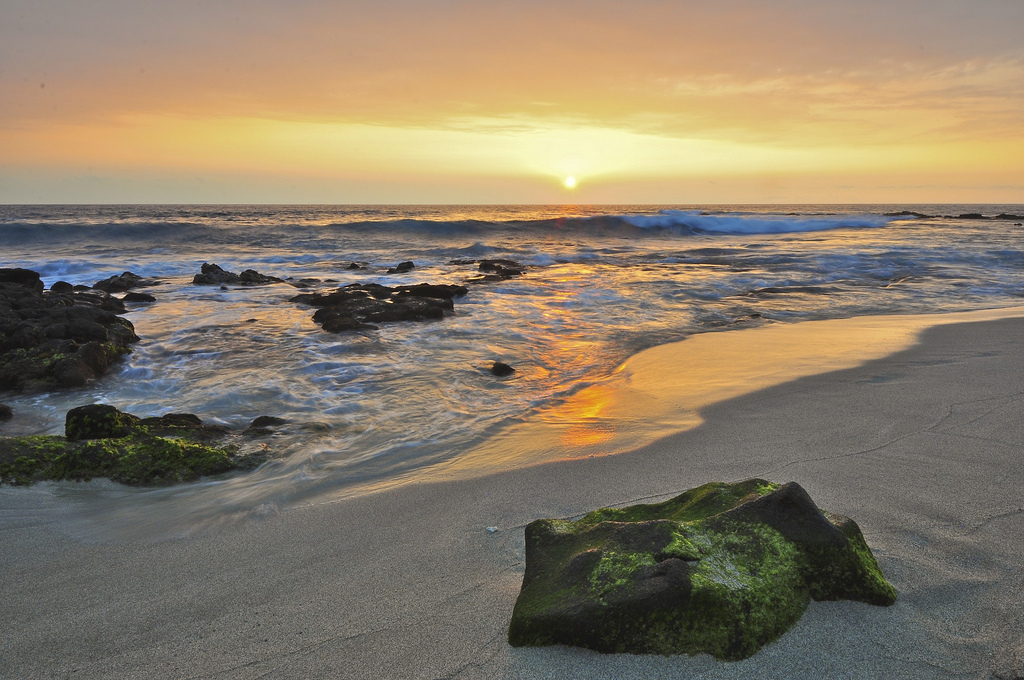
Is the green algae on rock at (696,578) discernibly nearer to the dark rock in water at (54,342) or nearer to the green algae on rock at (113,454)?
the green algae on rock at (113,454)

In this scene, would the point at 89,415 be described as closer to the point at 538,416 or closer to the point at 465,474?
the point at 465,474

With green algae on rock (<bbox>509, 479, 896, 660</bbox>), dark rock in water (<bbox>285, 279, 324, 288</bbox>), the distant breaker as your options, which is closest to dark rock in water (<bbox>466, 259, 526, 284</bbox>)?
dark rock in water (<bbox>285, 279, 324, 288</bbox>)

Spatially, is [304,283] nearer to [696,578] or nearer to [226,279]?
[226,279]

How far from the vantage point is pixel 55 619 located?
225 centimetres

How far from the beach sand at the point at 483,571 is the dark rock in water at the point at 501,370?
92.8 inches

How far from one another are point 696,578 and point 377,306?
8.53 metres

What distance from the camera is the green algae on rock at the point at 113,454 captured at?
3578mm

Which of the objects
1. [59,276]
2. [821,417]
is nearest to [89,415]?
[821,417]

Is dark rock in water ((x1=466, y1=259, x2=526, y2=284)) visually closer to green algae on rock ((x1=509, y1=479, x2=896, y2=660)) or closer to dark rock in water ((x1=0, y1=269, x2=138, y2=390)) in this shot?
dark rock in water ((x1=0, y1=269, x2=138, y2=390))

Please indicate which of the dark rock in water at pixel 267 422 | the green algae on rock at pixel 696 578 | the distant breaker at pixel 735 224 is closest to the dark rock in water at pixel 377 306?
the dark rock in water at pixel 267 422

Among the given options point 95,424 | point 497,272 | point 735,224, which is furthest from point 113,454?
point 735,224

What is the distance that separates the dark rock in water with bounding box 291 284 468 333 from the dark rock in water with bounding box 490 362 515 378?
3.03 m

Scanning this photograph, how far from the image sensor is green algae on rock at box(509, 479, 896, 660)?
178cm

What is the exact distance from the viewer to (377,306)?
9805 mm
